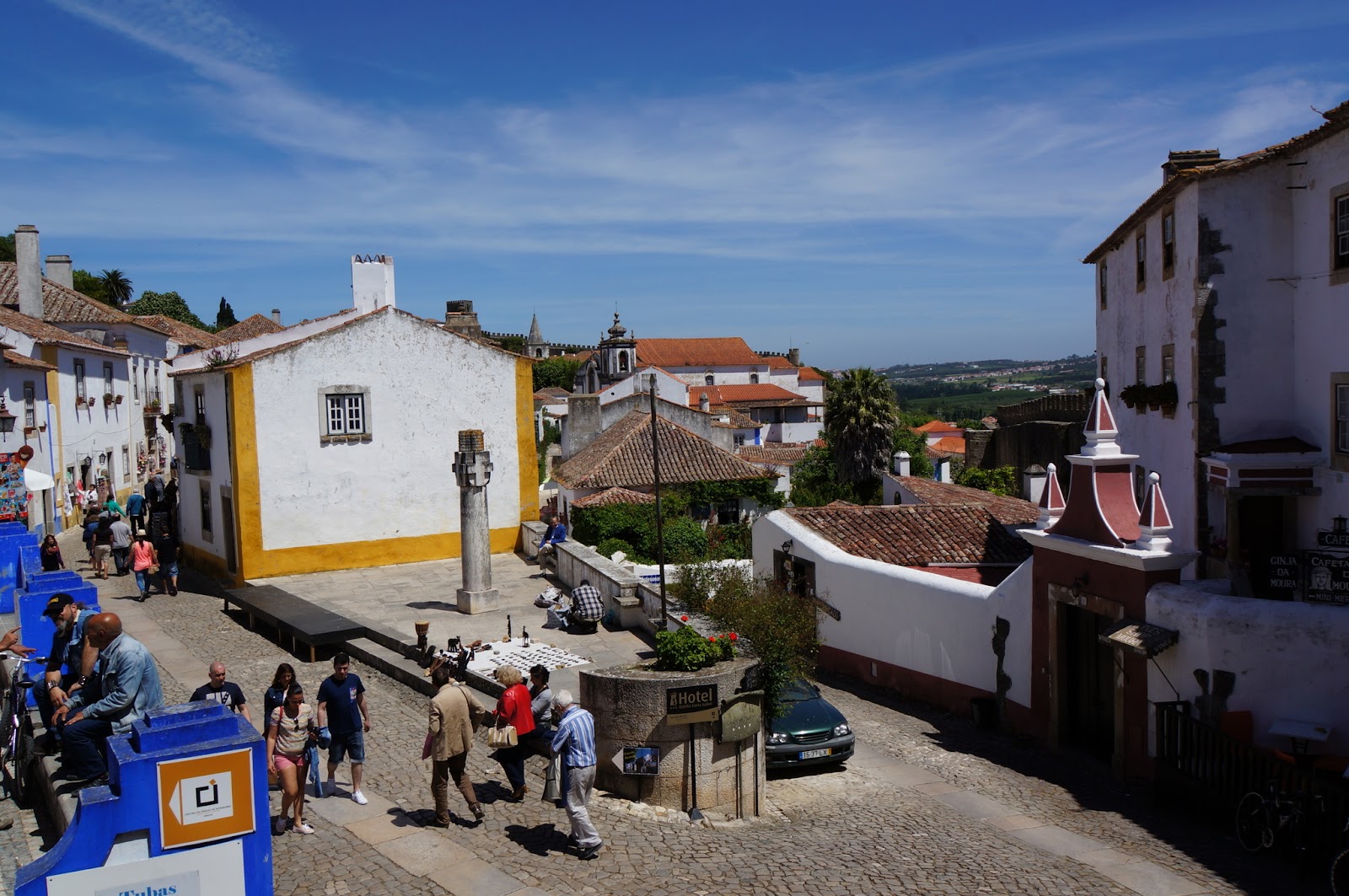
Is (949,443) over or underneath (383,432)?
underneath

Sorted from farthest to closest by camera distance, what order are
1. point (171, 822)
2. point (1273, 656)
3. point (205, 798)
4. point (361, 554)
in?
point (361, 554), point (1273, 656), point (205, 798), point (171, 822)

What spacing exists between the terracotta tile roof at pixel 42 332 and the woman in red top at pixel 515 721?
28.1 m

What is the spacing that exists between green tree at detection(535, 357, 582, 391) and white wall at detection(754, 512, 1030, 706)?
99220 millimetres

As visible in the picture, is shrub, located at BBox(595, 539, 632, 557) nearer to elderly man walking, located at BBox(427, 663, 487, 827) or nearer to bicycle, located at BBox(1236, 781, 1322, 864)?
elderly man walking, located at BBox(427, 663, 487, 827)

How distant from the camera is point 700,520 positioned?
35.1m

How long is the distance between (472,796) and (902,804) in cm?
551

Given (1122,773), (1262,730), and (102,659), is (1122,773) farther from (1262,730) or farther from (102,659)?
(102,659)

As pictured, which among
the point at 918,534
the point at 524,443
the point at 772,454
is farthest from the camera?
the point at 772,454

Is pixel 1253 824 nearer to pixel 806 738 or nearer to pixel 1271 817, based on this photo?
pixel 1271 817

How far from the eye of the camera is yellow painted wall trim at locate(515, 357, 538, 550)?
28.1 metres

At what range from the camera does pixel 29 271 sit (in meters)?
→ 37.6

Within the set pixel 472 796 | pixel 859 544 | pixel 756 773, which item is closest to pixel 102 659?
pixel 472 796

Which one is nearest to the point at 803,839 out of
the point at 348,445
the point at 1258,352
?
the point at 1258,352

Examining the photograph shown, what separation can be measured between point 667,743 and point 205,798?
19.0 ft
